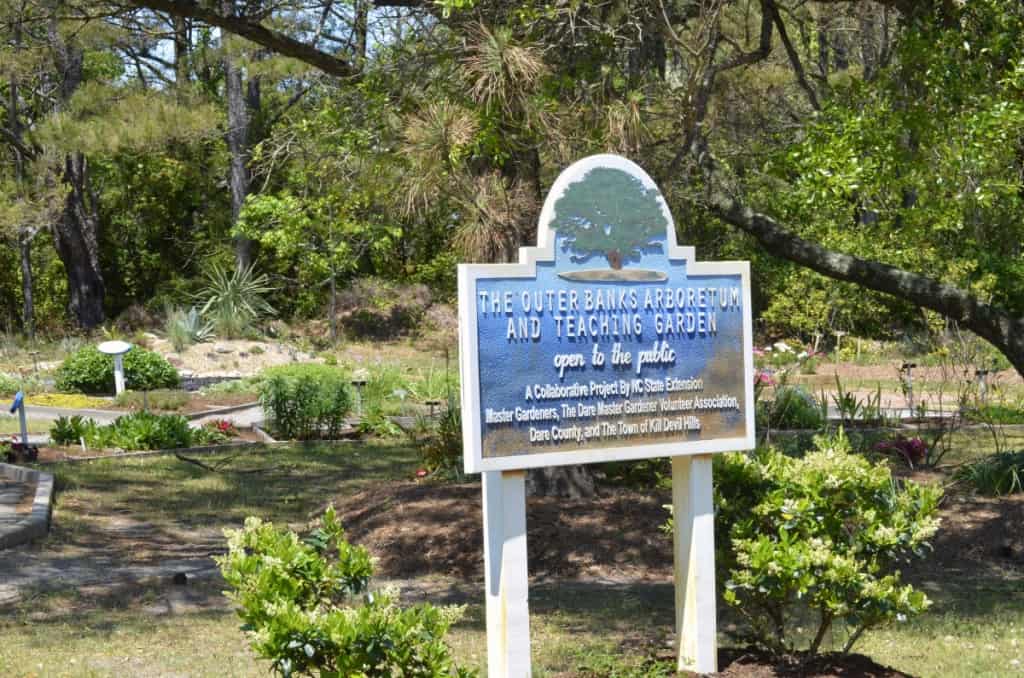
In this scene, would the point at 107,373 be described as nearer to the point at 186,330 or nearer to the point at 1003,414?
the point at 186,330

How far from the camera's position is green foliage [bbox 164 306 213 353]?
28.1 metres

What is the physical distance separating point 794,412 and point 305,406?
6.52 m

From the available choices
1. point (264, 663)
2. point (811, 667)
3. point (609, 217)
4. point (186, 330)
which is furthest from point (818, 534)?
point (186, 330)

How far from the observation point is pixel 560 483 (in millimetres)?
11023

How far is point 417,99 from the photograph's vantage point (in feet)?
33.0

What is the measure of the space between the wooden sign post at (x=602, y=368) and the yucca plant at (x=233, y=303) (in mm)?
24742

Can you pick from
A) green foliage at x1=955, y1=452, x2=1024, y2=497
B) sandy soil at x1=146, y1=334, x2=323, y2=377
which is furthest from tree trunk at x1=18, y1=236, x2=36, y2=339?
green foliage at x1=955, y1=452, x2=1024, y2=497

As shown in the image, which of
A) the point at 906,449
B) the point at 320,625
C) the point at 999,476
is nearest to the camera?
the point at 320,625

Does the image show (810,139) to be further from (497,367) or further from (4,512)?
(4,512)

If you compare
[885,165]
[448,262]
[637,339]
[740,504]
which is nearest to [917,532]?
[740,504]

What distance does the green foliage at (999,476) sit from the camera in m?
11.5

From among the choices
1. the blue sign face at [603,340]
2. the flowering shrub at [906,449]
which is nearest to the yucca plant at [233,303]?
the flowering shrub at [906,449]

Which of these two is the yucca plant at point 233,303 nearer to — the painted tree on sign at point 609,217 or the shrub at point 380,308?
the shrub at point 380,308

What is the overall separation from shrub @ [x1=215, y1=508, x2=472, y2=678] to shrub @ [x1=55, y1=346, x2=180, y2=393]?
18.5 metres
